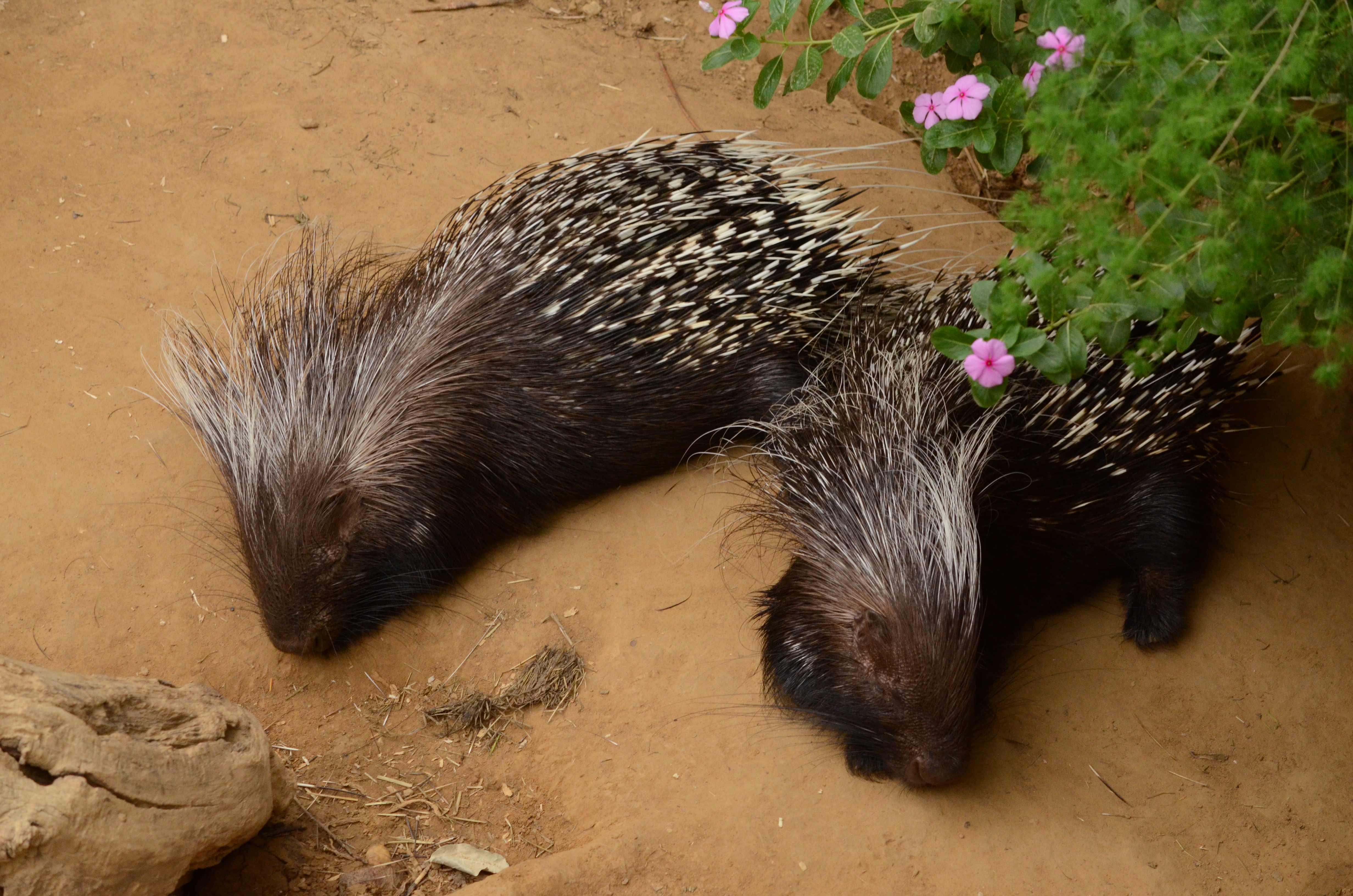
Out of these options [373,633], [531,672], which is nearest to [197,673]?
[373,633]

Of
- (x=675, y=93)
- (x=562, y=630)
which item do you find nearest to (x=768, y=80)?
(x=562, y=630)

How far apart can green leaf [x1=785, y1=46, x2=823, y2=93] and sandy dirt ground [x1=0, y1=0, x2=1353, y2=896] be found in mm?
1243

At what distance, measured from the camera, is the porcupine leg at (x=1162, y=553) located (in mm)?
2771

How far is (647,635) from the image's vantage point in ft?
9.21

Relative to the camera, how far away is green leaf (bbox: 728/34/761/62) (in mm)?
2234

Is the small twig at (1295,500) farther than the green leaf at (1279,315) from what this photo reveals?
Yes

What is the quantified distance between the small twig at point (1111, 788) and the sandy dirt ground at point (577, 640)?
24 millimetres

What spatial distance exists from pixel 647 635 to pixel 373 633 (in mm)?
A: 775

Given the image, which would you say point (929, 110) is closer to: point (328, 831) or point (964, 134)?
point (964, 134)

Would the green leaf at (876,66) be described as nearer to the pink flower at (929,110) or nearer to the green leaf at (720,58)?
the pink flower at (929,110)

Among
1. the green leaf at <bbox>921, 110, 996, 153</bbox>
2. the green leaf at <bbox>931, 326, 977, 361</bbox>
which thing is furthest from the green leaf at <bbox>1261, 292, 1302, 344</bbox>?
the green leaf at <bbox>921, 110, 996, 153</bbox>

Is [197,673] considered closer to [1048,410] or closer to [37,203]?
[37,203]

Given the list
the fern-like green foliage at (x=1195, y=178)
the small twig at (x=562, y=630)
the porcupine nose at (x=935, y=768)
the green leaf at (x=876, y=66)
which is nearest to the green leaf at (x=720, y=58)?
the green leaf at (x=876, y=66)

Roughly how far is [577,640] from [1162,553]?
1595 mm
